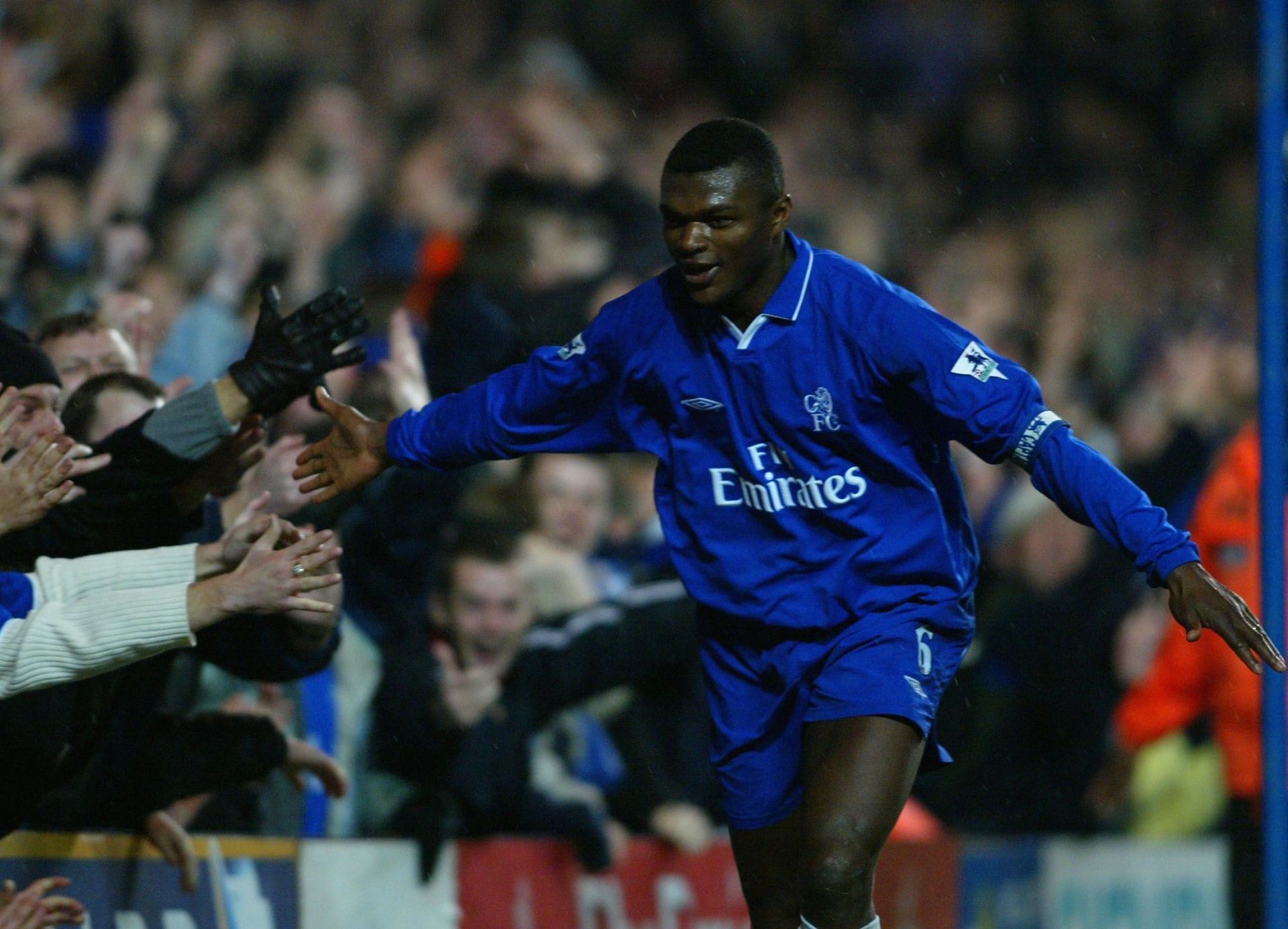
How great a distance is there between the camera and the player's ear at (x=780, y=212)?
356 centimetres

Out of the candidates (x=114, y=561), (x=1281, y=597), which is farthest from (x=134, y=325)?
(x=1281, y=597)

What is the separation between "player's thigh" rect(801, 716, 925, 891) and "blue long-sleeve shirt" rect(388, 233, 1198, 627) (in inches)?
9.7

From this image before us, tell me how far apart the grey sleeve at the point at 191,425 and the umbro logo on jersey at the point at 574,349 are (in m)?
0.78

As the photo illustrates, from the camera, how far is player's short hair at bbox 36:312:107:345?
4527mm

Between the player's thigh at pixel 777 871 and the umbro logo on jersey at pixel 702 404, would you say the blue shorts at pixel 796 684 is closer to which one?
the player's thigh at pixel 777 871

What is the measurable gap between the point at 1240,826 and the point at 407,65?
4850mm

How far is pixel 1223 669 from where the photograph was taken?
701 cm

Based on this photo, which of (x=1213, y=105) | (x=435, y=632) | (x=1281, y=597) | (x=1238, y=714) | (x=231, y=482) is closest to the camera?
(x=231, y=482)

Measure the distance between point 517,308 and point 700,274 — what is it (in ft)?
10.6

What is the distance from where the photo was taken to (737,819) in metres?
3.77

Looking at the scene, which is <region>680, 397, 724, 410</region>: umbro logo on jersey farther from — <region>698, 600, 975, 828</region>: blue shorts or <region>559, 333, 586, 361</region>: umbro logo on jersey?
<region>698, 600, 975, 828</region>: blue shorts

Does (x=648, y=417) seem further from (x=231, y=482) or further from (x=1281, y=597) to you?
(x=1281, y=597)

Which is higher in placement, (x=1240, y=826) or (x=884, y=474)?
(x=884, y=474)

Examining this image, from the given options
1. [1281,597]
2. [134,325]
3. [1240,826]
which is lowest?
[1240,826]
